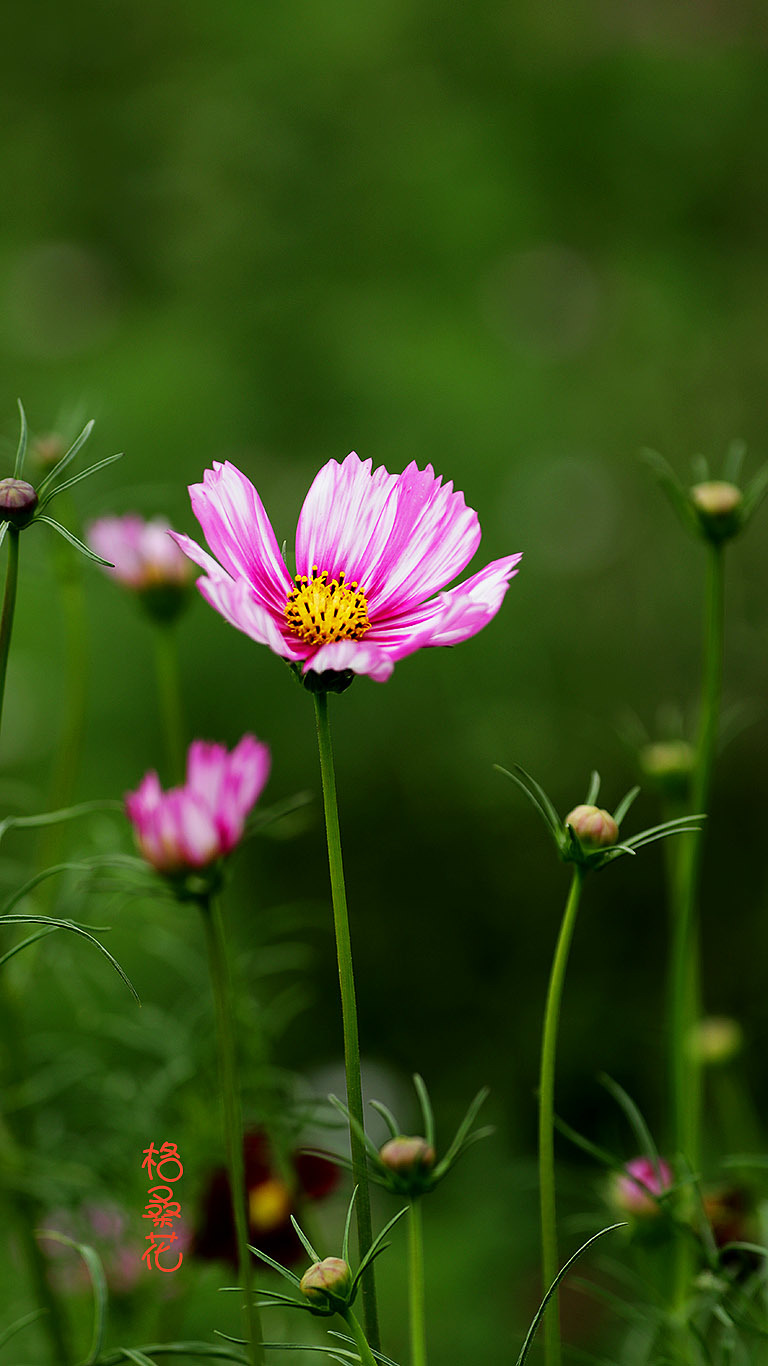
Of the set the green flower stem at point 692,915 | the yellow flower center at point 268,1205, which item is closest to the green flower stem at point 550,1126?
the green flower stem at point 692,915

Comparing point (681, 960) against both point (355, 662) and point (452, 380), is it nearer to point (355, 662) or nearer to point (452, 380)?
point (355, 662)

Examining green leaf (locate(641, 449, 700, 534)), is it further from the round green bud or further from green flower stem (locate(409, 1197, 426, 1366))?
green flower stem (locate(409, 1197, 426, 1366))

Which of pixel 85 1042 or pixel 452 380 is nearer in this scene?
pixel 85 1042

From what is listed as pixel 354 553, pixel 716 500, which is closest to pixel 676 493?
pixel 716 500

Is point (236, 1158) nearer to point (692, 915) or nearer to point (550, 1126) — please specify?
point (550, 1126)

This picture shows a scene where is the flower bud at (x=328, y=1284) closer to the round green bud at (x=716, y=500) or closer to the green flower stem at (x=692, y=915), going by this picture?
the green flower stem at (x=692, y=915)

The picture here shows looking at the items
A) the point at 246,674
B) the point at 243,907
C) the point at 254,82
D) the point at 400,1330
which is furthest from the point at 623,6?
the point at 400,1330
